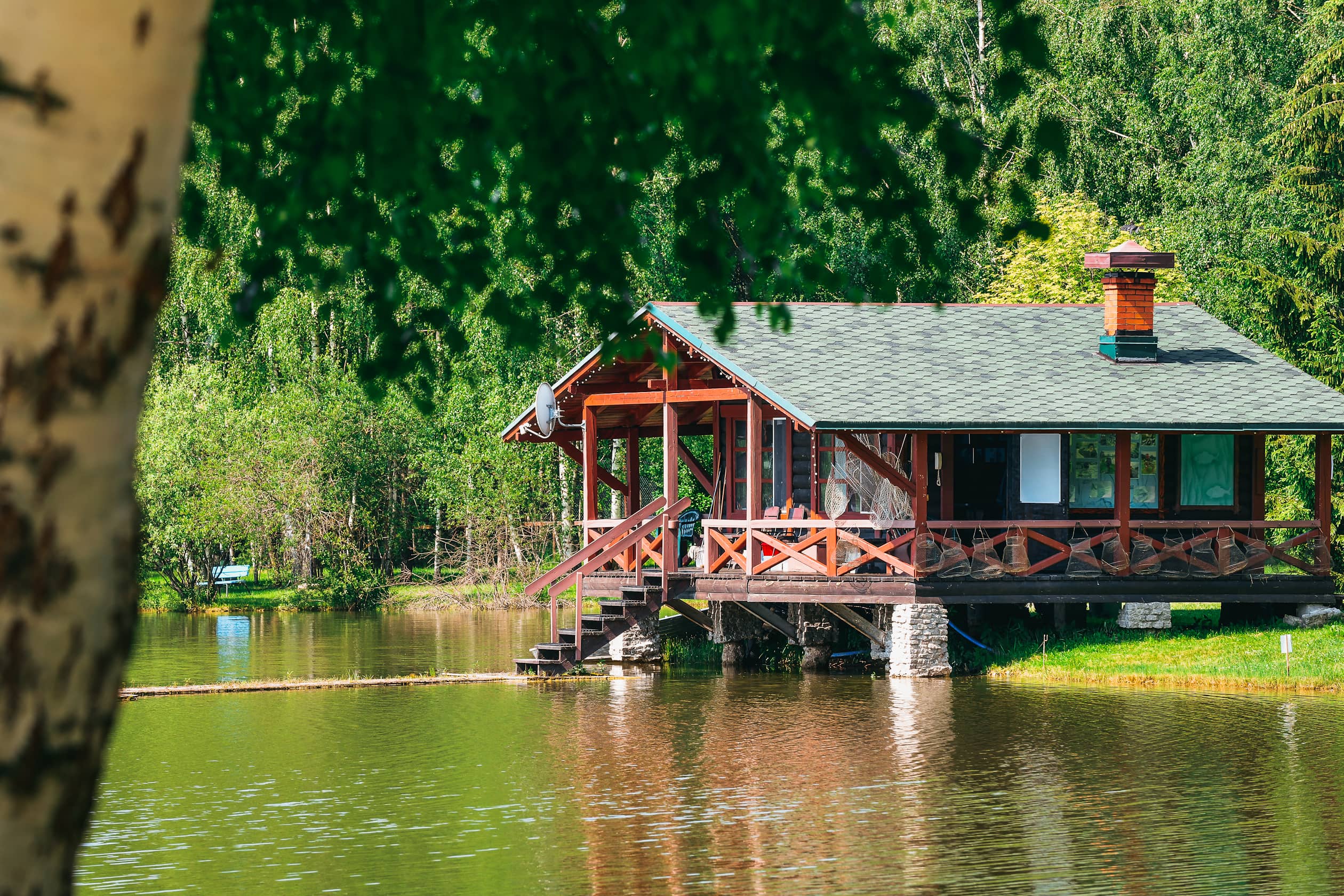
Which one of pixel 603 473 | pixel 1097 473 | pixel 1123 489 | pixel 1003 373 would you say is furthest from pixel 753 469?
pixel 1097 473

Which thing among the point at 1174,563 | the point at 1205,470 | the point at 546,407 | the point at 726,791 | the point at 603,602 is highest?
the point at 546,407

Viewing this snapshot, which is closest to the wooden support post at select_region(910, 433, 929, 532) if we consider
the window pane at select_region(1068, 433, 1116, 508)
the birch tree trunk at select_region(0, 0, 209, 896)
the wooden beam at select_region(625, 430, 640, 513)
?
the window pane at select_region(1068, 433, 1116, 508)

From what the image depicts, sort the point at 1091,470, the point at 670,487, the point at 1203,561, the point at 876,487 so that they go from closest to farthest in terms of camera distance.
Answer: the point at 1203,561, the point at 670,487, the point at 876,487, the point at 1091,470

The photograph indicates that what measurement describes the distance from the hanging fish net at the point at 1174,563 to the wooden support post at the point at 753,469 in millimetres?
6014

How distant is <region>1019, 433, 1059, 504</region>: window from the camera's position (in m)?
25.8

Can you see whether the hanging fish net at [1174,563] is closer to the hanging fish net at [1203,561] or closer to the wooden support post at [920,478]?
Result: the hanging fish net at [1203,561]

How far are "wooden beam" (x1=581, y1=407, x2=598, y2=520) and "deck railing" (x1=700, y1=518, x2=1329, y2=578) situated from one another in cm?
349

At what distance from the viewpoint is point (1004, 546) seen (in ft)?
84.1

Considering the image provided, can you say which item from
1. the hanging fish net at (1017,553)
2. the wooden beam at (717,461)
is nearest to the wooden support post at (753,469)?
the wooden beam at (717,461)

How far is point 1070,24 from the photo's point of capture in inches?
2136

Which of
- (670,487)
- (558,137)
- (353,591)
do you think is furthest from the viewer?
(353,591)

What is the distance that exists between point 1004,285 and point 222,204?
69.9 feet

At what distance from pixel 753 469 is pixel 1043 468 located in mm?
4675

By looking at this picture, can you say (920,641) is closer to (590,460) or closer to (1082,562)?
(1082,562)
